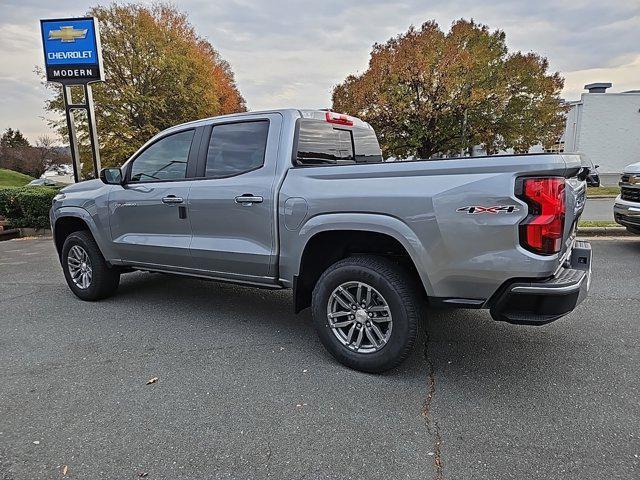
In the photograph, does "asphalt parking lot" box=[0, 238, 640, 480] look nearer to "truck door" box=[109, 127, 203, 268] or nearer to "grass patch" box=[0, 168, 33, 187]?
"truck door" box=[109, 127, 203, 268]

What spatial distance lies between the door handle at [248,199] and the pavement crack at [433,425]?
1814mm

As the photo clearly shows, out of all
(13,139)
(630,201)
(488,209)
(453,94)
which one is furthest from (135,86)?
(13,139)

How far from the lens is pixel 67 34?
411 inches

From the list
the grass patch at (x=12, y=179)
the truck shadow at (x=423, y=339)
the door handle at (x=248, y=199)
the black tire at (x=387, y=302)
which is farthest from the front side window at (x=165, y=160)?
the grass patch at (x=12, y=179)

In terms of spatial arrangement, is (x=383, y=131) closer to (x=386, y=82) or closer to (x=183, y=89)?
(x=386, y=82)

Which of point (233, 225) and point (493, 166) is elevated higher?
point (493, 166)

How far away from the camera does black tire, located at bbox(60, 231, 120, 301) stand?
4.86 meters

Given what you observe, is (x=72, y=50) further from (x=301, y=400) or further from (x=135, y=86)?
(x=301, y=400)

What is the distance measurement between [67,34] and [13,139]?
171 ft

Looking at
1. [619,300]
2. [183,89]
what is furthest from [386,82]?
[619,300]

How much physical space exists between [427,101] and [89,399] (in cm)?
1854

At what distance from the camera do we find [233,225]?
3.71 meters

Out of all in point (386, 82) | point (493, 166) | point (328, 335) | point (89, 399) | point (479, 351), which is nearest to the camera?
point (493, 166)

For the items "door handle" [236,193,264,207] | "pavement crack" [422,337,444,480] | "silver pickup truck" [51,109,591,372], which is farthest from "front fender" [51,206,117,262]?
"pavement crack" [422,337,444,480]
